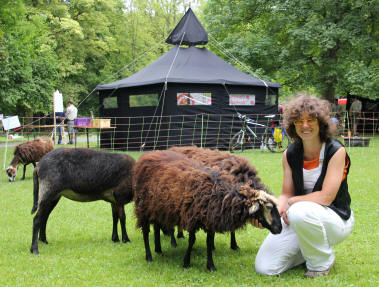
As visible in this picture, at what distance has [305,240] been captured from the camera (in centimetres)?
374

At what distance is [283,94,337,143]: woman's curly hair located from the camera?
150 inches

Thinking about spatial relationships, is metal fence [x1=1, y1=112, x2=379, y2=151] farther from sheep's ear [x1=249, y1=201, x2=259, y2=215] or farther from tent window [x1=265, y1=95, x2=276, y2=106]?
sheep's ear [x1=249, y1=201, x2=259, y2=215]

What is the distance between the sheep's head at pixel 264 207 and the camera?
3.75 meters

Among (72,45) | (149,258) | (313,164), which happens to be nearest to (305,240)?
(313,164)

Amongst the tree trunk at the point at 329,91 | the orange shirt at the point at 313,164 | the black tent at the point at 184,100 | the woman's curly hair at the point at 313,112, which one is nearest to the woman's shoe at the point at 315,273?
the orange shirt at the point at 313,164

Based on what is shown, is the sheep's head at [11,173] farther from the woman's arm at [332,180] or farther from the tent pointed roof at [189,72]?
the woman's arm at [332,180]

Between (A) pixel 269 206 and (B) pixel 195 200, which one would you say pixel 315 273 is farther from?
(B) pixel 195 200

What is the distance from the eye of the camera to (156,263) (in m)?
4.36

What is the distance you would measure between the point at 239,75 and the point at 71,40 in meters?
21.5

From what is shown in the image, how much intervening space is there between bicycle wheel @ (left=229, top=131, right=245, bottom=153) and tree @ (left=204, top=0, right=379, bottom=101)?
286 inches

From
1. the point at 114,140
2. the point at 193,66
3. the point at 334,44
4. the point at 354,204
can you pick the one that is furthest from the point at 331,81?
the point at 354,204

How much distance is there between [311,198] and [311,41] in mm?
17366

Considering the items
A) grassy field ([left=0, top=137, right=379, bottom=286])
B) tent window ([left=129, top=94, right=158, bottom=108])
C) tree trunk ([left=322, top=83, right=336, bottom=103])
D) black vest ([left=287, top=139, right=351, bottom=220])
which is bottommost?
grassy field ([left=0, top=137, right=379, bottom=286])

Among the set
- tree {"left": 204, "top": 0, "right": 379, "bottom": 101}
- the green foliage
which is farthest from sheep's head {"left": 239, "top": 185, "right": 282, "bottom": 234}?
tree {"left": 204, "top": 0, "right": 379, "bottom": 101}
